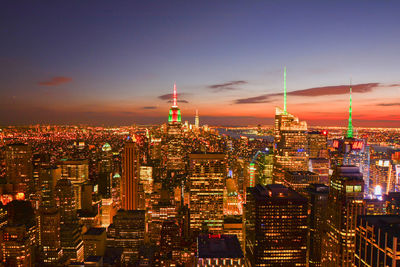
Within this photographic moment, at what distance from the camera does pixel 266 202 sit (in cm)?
3925

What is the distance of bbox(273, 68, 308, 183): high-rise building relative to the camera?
80000 millimetres

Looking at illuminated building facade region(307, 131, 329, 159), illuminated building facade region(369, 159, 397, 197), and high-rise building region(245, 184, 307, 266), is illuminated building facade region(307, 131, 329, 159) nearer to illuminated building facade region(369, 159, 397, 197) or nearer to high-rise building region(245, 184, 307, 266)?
illuminated building facade region(369, 159, 397, 197)

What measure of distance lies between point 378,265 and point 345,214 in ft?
25.9

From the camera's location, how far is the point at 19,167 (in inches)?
2486

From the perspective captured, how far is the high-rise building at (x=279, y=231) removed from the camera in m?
38.9

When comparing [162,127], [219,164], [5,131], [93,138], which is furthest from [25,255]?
[162,127]

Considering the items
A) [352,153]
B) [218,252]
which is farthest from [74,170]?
[352,153]

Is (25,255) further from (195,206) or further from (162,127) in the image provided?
(162,127)

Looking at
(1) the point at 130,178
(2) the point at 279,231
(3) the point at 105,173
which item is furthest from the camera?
(3) the point at 105,173

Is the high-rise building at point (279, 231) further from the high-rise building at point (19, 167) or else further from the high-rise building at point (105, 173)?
the high-rise building at point (19, 167)

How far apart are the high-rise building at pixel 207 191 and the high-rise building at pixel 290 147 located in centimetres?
1956

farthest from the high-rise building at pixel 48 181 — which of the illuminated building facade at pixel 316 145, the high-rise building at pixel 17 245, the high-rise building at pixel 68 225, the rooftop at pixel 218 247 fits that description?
the illuminated building facade at pixel 316 145

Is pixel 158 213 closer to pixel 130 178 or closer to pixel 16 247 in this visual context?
pixel 130 178

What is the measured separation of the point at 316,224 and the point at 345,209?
1275 centimetres
